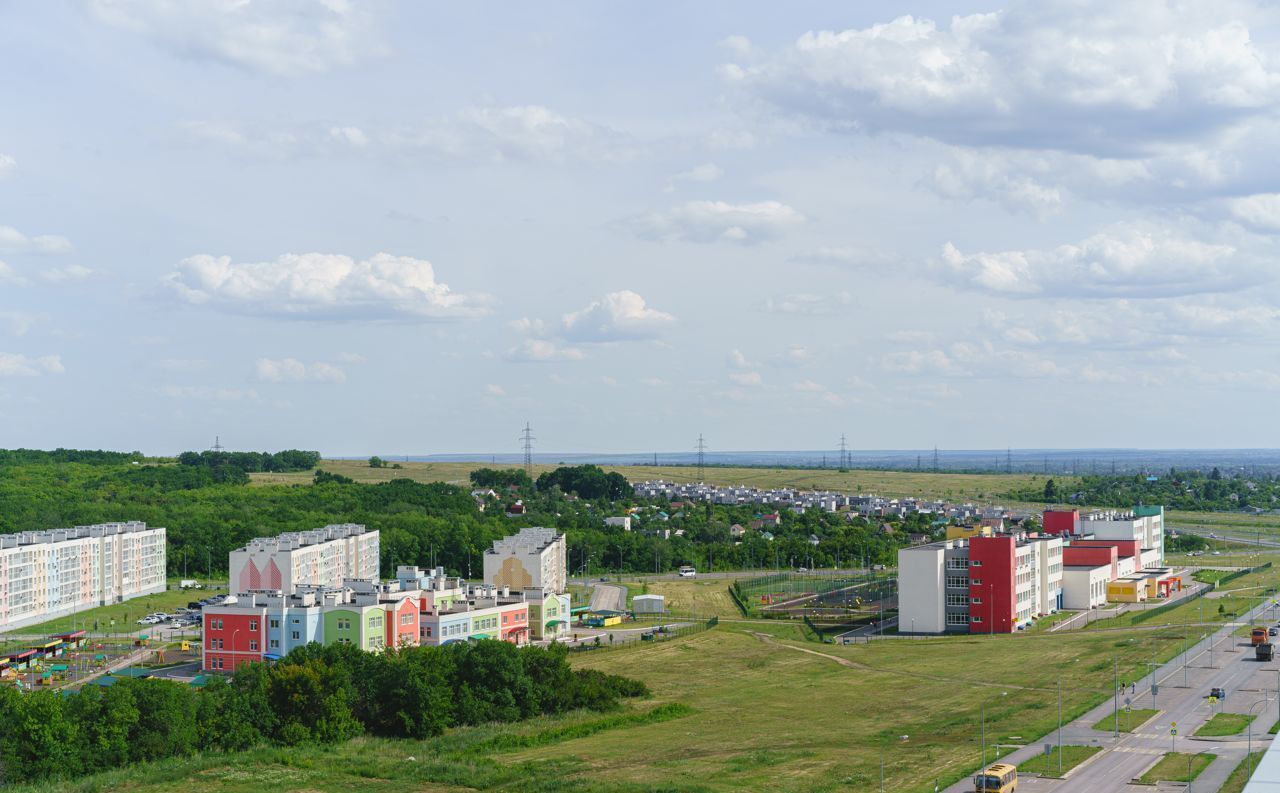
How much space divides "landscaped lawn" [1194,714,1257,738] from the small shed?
43.8m

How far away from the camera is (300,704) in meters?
46.9

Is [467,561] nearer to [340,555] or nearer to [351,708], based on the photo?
[340,555]

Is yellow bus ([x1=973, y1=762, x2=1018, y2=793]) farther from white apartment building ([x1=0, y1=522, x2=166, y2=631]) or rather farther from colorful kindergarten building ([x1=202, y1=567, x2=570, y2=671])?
white apartment building ([x1=0, y1=522, x2=166, y2=631])

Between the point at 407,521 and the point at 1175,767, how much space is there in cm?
8682

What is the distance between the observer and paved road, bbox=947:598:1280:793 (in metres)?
37.1

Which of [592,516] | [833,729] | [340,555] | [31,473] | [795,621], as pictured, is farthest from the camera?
[31,473]

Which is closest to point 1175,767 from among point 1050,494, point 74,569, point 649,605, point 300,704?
point 300,704

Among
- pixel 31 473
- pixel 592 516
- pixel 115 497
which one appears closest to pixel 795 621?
pixel 592 516

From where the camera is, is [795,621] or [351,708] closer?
[351,708]

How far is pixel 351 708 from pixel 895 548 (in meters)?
75.6

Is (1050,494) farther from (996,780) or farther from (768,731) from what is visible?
(996,780)

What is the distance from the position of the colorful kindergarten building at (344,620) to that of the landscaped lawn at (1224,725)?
3286 centimetres

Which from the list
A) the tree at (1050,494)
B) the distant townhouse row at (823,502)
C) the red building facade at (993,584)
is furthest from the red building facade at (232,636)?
the tree at (1050,494)

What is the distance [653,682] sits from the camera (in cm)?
5922
